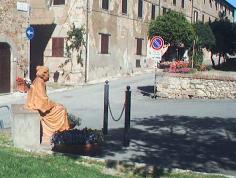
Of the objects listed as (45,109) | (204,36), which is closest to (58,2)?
(204,36)

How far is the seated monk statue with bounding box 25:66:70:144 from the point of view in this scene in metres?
10.4

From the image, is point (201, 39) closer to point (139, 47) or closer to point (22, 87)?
point (139, 47)

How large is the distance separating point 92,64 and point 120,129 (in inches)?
639

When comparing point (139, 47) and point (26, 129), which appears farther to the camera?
point (139, 47)

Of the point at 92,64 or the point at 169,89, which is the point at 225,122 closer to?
the point at 169,89

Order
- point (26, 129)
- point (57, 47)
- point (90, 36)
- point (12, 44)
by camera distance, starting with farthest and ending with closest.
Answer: point (57, 47), point (90, 36), point (12, 44), point (26, 129)

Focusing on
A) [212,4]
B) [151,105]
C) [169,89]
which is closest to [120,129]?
[151,105]

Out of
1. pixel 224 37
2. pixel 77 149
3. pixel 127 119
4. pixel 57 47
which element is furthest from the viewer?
pixel 224 37

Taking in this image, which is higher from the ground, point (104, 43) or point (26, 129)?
point (104, 43)

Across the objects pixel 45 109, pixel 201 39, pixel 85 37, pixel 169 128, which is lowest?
pixel 169 128

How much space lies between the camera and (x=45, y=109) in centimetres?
1045

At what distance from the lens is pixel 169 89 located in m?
21.1

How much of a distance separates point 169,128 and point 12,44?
12293 mm

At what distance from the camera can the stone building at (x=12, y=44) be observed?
22.6 metres
